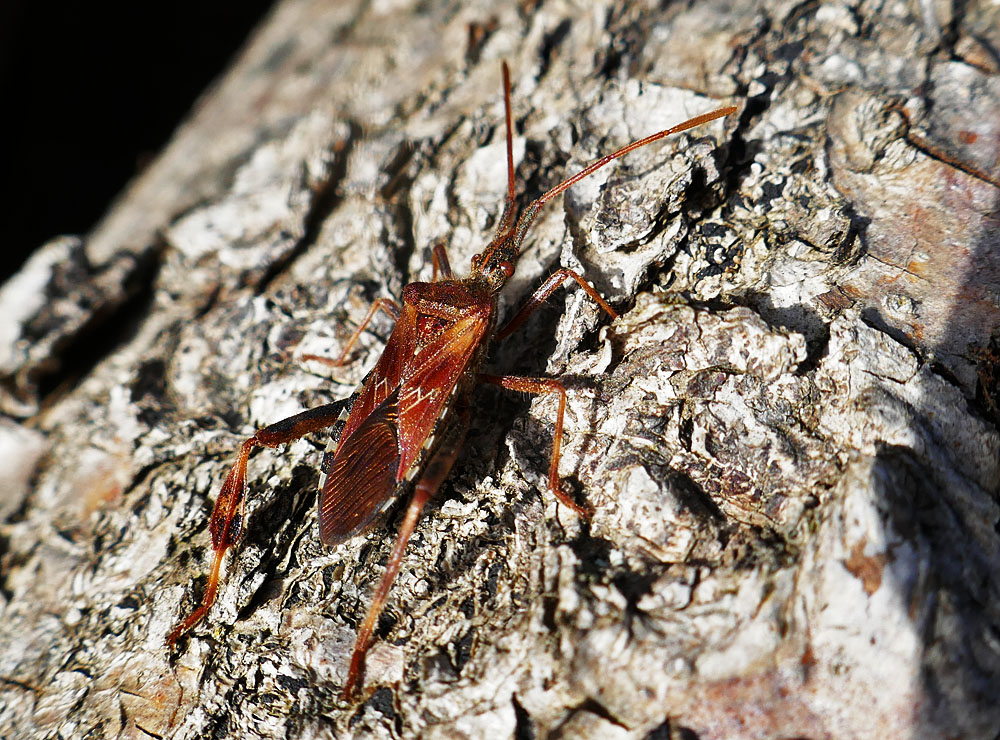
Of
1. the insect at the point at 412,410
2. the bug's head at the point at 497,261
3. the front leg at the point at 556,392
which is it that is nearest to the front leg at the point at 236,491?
the insect at the point at 412,410

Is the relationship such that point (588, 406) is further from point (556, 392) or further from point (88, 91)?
point (88, 91)

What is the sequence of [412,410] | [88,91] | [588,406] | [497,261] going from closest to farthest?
[588,406]
[412,410]
[497,261]
[88,91]

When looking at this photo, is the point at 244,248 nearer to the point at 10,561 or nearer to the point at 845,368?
the point at 10,561

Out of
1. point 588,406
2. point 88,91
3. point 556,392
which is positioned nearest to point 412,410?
point 556,392

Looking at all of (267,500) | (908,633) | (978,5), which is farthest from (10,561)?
(978,5)

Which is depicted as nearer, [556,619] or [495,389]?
[556,619]

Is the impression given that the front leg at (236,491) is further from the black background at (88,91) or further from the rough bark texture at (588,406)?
the black background at (88,91)

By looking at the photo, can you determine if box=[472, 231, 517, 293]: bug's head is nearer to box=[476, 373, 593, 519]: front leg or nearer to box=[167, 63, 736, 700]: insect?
box=[167, 63, 736, 700]: insect
